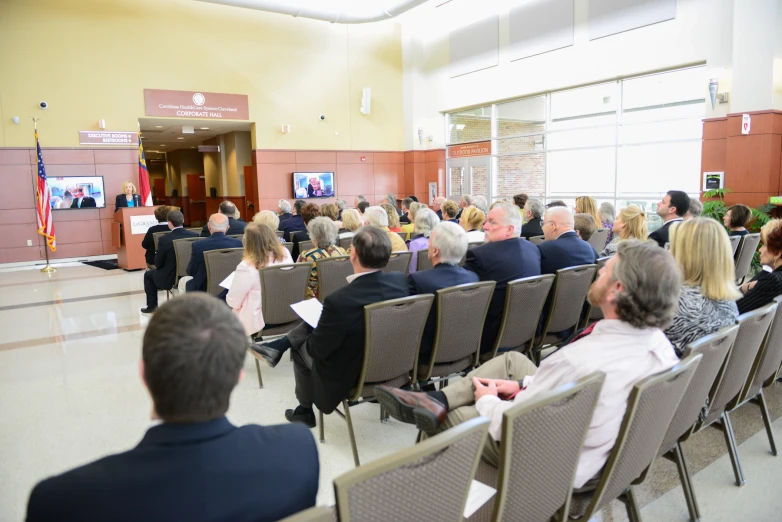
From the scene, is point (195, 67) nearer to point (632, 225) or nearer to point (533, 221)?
point (533, 221)

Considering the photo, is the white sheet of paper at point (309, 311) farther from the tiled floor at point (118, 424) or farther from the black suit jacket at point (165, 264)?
the black suit jacket at point (165, 264)

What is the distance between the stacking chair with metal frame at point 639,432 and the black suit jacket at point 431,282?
4.53ft

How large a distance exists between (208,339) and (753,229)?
31.2 ft

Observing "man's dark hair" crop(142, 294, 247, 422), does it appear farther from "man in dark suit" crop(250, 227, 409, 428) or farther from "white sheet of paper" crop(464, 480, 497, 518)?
"man in dark suit" crop(250, 227, 409, 428)

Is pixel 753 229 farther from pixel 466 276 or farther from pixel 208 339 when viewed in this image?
pixel 208 339

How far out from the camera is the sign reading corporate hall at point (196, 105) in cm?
1237

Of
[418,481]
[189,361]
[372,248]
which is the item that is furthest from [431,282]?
[189,361]

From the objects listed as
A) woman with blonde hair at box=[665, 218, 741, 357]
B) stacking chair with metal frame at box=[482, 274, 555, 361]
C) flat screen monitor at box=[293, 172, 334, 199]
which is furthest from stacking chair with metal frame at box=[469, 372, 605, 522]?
flat screen monitor at box=[293, 172, 334, 199]

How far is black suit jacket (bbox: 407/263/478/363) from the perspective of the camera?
3072mm

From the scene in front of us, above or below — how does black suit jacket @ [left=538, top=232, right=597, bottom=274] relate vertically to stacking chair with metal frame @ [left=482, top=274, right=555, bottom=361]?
above

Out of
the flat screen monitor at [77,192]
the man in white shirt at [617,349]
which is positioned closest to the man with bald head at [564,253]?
the man in white shirt at [617,349]

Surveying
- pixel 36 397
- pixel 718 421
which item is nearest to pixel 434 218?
pixel 718 421

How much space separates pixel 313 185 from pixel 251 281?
10.7m

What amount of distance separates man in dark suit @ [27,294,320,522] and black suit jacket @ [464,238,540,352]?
2.36 metres
